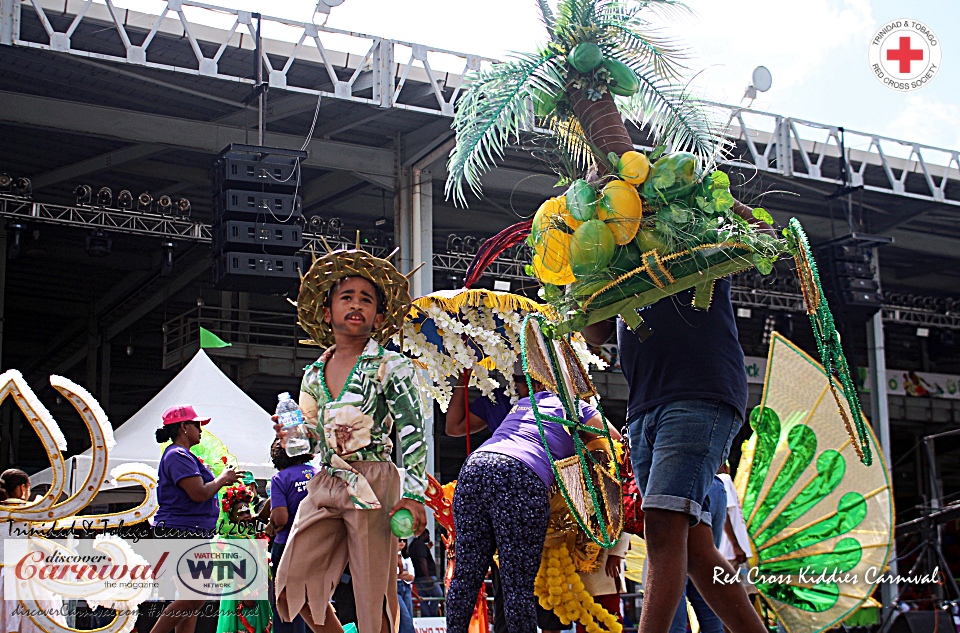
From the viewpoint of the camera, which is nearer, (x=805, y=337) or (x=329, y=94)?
(x=329, y=94)

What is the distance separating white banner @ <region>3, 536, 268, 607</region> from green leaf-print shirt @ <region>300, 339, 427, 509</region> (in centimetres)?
208

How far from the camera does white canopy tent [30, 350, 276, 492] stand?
1037 centimetres

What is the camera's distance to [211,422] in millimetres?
10641

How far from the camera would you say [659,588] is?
2.66m

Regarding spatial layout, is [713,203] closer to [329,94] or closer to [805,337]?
[329,94]

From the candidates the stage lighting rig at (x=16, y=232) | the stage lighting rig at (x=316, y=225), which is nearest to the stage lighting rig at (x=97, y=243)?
the stage lighting rig at (x=16, y=232)

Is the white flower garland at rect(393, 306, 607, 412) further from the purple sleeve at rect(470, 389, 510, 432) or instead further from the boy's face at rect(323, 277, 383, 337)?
the boy's face at rect(323, 277, 383, 337)

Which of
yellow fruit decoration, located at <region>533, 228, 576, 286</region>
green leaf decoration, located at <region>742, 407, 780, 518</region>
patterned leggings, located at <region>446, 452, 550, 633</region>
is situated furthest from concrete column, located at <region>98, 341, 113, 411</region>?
yellow fruit decoration, located at <region>533, 228, 576, 286</region>

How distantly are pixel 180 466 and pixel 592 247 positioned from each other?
3479mm

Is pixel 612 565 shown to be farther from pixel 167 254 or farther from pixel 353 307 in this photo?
pixel 167 254

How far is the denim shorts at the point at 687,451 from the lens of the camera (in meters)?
2.72

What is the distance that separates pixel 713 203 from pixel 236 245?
31.9 feet

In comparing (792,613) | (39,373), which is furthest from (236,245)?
(39,373)

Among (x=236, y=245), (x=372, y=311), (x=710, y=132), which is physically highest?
(x=236, y=245)
